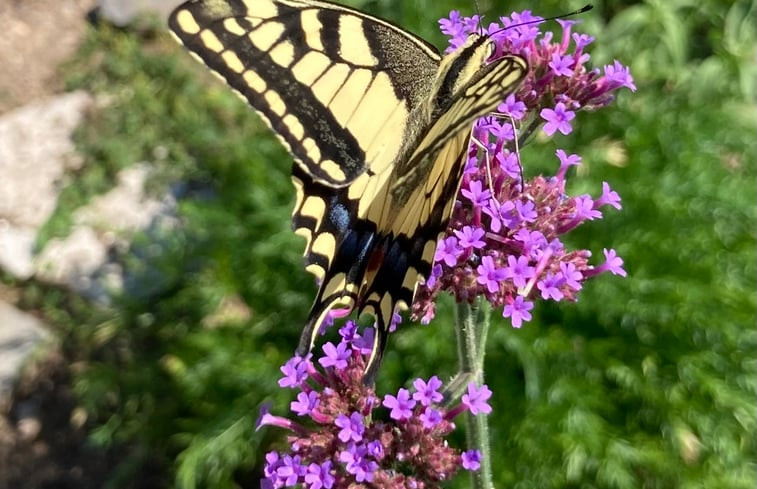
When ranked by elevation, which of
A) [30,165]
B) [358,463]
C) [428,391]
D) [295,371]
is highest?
[30,165]

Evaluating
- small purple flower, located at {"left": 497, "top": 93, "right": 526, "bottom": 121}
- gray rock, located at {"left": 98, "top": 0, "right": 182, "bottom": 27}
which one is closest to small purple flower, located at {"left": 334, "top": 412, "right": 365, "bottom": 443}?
small purple flower, located at {"left": 497, "top": 93, "right": 526, "bottom": 121}

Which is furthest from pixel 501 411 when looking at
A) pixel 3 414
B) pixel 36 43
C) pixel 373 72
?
pixel 36 43

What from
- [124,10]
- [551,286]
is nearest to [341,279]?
→ [551,286]

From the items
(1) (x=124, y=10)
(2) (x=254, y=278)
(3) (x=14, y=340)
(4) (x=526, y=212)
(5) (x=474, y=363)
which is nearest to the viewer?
(4) (x=526, y=212)

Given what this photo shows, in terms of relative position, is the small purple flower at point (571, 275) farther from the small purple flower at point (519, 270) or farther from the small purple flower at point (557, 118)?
the small purple flower at point (557, 118)

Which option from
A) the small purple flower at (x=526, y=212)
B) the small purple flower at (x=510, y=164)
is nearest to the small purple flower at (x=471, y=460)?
the small purple flower at (x=526, y=212)

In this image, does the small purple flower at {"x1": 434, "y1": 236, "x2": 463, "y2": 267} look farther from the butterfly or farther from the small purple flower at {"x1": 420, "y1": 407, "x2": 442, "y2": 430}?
the small purple flower at {"x1": 420, "y1": 407, "x2": 442, "y2": 430}

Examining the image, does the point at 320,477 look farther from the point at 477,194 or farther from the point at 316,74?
the point at 316,74

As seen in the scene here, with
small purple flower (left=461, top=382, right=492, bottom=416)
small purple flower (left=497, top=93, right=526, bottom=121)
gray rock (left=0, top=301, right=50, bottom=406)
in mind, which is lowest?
gray rock (left=0, top=301, right=50, bottom=406)
